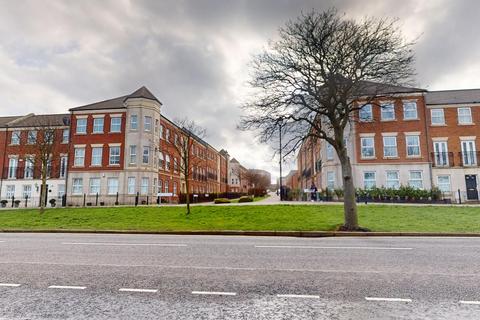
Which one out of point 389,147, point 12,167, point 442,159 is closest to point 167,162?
point 12,167

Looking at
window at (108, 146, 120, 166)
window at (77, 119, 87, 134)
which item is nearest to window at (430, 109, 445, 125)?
window at (108, 146, 120, 166)

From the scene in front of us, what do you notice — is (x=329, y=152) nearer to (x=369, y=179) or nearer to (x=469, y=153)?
(x=369, y=179)

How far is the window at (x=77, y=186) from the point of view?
34.8 metres

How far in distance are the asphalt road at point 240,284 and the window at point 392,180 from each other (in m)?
22.6

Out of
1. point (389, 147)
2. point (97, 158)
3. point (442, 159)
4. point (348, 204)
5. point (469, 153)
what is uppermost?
point (389, 147)

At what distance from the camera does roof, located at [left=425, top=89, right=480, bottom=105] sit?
103 ft

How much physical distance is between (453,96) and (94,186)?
39831 millimetres

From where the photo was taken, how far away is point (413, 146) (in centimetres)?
3059

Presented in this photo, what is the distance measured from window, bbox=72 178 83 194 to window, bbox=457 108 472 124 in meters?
40.2

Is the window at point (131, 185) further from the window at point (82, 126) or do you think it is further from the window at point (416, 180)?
the window at point (416, 180)

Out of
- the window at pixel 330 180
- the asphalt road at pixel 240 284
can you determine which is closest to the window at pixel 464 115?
the window at pixel 330 180

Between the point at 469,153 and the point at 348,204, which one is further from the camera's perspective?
the point at 469,153

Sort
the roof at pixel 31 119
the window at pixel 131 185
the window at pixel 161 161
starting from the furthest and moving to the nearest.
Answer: the window at pixel 161 161
the roof at pixel 31 119
the window at pixel 131 185

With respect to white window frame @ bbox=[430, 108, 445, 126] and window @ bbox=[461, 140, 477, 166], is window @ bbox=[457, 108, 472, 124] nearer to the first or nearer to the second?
white window frame @ bbox=[430, 108, 445, 126]
